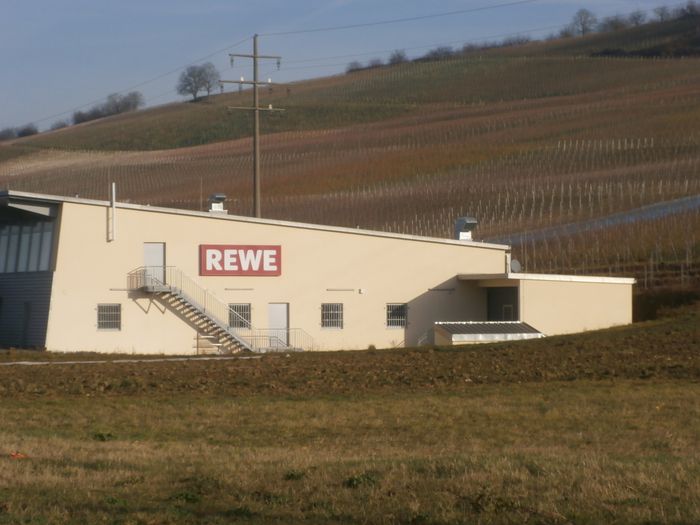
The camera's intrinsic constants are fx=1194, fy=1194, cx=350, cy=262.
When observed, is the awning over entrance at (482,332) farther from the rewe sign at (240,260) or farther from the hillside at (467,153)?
the hillside at (467,153)

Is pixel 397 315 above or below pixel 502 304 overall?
below

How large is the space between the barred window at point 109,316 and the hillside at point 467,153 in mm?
21651

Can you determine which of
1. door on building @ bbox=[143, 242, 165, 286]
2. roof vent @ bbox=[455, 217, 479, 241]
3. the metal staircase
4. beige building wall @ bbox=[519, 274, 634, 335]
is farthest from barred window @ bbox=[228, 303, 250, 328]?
beige building wall @ bbox=[519, 274, 634, 335]

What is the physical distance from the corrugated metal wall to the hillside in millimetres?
22933

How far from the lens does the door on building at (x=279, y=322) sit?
45.6 m

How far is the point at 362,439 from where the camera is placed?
17984 mm

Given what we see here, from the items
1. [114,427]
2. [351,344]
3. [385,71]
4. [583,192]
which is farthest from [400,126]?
[114,427]

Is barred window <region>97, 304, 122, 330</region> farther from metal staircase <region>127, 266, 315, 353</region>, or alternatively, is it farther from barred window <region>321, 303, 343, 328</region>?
barred window <region>321, 303, 343, 328</region>

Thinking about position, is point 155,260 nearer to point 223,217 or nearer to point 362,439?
point 223,217

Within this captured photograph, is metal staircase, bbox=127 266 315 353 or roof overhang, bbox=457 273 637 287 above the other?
roof overhang, bbox=457 273 637 287

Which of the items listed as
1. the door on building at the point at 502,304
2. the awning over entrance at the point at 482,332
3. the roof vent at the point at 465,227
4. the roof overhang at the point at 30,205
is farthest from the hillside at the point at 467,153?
the roof overhang at the point at 30,205

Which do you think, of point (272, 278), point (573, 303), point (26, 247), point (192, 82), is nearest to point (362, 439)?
point (272, 278)

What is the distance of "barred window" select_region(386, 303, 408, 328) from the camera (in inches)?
1876

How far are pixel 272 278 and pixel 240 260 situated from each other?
1467 mm
